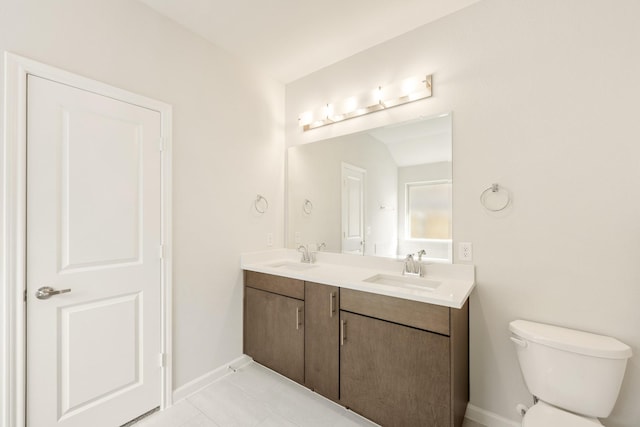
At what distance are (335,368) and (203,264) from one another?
1231 millimetres

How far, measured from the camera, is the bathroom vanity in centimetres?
142

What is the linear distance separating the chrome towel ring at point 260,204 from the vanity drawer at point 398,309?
1.19 meters

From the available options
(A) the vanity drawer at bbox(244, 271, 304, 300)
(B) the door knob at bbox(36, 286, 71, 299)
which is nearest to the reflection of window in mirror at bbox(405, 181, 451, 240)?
(A) the vanity drawer at bbox(244, 271, 304, 300)

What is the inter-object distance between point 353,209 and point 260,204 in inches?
34.9

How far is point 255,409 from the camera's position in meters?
1.84

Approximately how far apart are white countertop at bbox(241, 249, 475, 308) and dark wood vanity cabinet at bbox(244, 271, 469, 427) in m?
0.05

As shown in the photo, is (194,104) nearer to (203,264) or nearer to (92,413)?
(203,264)

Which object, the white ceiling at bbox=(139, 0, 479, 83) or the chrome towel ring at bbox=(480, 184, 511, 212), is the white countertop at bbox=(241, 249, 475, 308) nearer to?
the chrome towel ring at bbox=(480, 184, 511, 212)

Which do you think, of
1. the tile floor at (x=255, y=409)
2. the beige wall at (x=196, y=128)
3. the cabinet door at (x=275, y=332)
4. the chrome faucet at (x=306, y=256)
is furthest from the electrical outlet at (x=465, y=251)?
the beige wall at (x=196, y=128)

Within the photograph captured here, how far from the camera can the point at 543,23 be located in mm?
1536

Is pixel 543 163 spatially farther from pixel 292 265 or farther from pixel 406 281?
pixel 292 265

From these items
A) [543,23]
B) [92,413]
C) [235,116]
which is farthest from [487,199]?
[92,413]

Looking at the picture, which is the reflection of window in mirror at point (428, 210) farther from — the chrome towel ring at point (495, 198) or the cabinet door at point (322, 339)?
the cabinet door at point (322, 339)

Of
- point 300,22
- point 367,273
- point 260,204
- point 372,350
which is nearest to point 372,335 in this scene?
point 372,350
